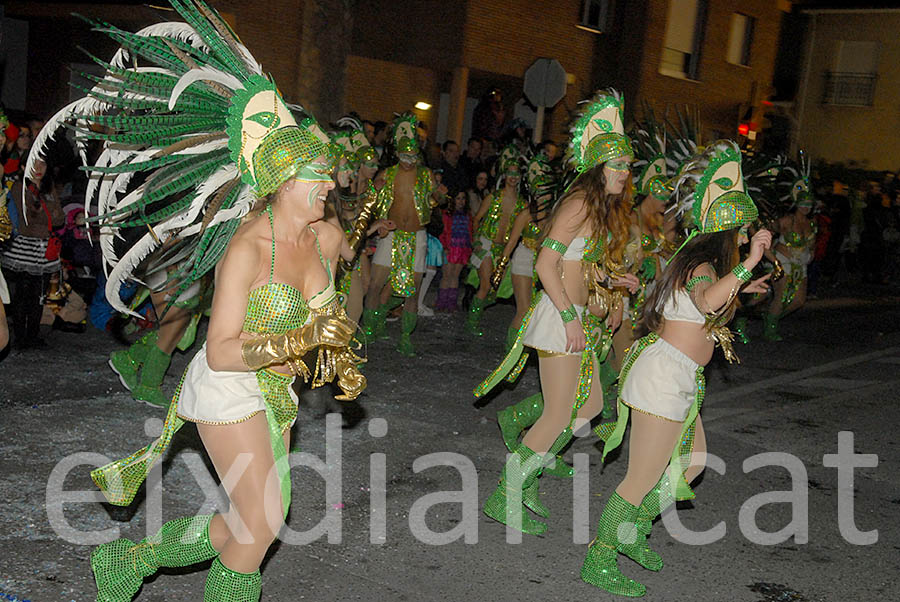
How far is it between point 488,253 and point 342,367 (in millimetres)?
7838

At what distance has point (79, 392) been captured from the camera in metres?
6.81

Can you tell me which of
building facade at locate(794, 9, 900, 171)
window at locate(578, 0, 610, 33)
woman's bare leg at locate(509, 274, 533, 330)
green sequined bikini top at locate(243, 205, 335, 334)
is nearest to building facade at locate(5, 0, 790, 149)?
window at locate(578, 0, 610, 33)

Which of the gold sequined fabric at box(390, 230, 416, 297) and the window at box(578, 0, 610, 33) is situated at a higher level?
the window at box(578, 0, 610, 33)

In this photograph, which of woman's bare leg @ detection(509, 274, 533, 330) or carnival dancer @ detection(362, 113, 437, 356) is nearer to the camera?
carnival dancer @ detection(362, 113, 437, 356)

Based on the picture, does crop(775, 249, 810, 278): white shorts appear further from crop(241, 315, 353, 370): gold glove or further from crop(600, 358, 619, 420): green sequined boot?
crop(241, 315, 353, 370): gold glove

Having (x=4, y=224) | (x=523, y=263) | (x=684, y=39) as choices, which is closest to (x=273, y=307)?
(x=4, y=224)

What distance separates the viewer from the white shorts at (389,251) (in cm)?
931

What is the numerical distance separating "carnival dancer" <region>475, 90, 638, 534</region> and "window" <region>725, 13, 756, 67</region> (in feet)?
76.0

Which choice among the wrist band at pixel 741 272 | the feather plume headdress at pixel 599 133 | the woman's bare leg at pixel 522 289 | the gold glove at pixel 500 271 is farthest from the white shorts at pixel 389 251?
the wrist band at pixel 741 272

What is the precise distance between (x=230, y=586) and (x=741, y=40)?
26.9m

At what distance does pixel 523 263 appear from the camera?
30.6 ft

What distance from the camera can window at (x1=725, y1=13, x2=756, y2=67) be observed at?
87.7 ft

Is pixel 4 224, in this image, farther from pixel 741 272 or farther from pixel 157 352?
pixel 741 272

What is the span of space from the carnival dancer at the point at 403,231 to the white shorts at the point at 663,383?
4747 millimetres
